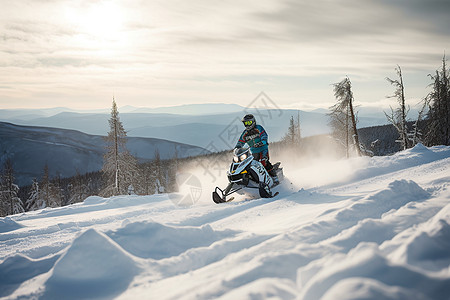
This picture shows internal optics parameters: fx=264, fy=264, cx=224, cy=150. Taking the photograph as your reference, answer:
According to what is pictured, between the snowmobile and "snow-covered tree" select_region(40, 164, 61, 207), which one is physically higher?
the snowmobile

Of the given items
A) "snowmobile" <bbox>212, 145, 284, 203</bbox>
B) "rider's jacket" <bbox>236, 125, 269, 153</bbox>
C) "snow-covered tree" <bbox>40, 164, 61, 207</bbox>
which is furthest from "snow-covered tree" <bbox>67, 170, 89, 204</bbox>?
"snowmobile" <bbox>212, 145, 284, 203</bbox>

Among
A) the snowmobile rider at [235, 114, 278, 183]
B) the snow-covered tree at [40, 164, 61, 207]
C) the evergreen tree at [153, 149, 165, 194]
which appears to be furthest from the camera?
the evergreen tree at [153, 149, 165, 194]

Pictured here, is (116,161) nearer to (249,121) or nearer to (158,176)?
(249,121)

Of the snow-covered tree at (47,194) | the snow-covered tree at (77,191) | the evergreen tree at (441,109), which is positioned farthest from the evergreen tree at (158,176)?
the evergreen tree at (441,109)

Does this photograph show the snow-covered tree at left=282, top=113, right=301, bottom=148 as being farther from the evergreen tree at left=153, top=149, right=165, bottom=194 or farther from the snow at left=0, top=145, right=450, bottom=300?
the snow at left=0, top=145, right=450, bottom=300

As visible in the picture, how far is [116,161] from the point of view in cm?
2666

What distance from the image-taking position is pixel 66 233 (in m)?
5.85

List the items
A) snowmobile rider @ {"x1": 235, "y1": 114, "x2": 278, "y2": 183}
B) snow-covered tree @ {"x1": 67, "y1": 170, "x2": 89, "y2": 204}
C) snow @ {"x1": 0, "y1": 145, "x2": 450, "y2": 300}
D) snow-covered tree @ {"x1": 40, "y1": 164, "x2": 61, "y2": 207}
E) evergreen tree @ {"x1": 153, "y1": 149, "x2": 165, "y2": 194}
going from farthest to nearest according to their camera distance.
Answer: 1. snow-covered tree @ {"x1": 67, "y1": 170, "x2": 89, "y2": 204}
2. evergreen tree @ {"x1": 153, "y1": 149, "x2": 165, "y2": 194}
3. snow-covered tree @ {"x1": 40, "y1": 164, "x2": 61, "y2": 207}
4. snowmobile rider @ {"x1": 235, "y1": 114, "x2": 278, "y2": 183}
5. snow @ {"x1": 0, "y1": 145, "x2": 450, "y2": 300}

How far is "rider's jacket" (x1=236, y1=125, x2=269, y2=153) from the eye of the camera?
9594 millimetres

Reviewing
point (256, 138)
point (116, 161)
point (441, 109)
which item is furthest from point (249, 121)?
point (441, 109)

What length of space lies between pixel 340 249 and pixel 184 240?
229cm

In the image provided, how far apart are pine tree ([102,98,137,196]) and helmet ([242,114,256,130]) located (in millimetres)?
20693

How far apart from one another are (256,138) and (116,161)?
20.9 m

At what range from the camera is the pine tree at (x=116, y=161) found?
26584mm
